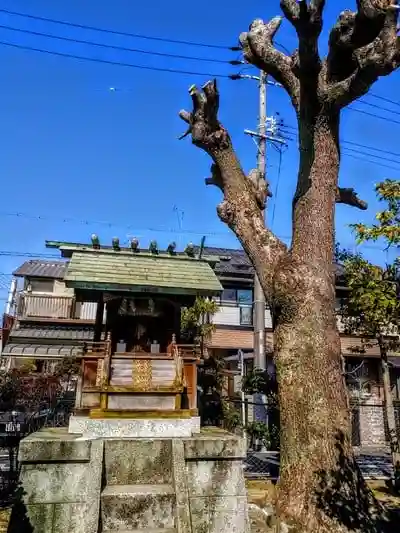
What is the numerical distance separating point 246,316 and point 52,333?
10.6 meters

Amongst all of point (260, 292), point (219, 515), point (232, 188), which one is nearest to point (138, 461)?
point (219, 515)

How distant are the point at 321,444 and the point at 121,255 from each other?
7286 millimetres

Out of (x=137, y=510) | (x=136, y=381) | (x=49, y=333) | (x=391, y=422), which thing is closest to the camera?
(x=137, y=510)

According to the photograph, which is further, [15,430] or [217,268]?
[217,268]

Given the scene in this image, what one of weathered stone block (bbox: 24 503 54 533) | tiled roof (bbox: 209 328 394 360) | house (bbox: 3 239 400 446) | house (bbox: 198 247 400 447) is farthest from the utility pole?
weathered stone block (bbox: 24 503 54 533)

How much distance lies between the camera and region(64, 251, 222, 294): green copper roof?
33.3 feet

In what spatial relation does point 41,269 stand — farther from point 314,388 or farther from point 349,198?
point 314,388

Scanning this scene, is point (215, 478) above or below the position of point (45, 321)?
below

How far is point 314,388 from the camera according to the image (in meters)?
6.10

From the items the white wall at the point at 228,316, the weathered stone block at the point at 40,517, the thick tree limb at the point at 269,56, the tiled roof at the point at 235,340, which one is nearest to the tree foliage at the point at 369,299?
the thick tree limb at the point at 269,56

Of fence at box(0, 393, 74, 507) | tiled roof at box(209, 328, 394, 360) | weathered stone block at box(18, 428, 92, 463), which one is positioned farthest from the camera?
tiled roof at box(209, 328, 394, 360)

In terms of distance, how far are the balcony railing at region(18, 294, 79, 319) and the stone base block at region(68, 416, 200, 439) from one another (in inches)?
608

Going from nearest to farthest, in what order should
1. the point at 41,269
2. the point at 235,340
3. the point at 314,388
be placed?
the point at 314,388 < the point at 235,340 < the point at 41,269

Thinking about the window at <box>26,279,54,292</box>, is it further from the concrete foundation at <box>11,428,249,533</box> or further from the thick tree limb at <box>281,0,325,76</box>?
the thick tree limb at <box>281,0,325,76</box>
